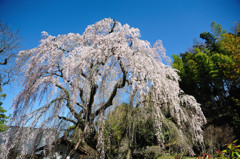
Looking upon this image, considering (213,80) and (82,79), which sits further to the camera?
(213,80)

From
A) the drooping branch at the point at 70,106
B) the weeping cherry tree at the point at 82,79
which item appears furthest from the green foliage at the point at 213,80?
the drooping branch at the point at 70,106

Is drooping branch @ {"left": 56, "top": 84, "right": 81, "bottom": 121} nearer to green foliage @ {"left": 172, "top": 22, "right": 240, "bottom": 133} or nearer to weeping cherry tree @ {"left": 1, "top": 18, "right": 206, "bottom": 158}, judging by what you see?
weeping cherry tree @ {"left": 1, "top": 18, "right": 206, "bottom": 158}

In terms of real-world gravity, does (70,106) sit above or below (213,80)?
below

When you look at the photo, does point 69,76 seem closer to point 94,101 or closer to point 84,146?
point 94,101

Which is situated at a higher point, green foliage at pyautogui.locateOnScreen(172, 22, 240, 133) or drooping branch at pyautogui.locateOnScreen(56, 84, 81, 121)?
green foliage at pyautogui.locateOnScreen(172, 22, 240, 133)

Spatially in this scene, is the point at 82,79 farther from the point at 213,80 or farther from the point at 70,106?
the point at 213,80

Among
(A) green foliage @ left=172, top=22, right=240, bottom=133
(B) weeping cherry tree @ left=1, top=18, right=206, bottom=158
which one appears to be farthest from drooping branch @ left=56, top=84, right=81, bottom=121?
(A) green foliage @ left=172, top=22, right=240, bottom=133

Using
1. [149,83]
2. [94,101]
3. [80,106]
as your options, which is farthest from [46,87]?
[149,83]

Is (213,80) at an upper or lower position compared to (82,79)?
upper

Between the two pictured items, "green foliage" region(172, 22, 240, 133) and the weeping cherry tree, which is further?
"green foliage" region(172, 22, 240, 133)

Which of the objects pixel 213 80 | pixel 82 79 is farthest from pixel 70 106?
pixel 213 80

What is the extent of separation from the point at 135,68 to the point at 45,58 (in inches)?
108

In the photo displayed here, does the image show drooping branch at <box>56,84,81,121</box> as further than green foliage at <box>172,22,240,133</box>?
No

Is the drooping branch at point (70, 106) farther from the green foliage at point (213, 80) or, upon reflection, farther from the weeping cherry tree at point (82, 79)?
the green foliage at point (213, 80)
